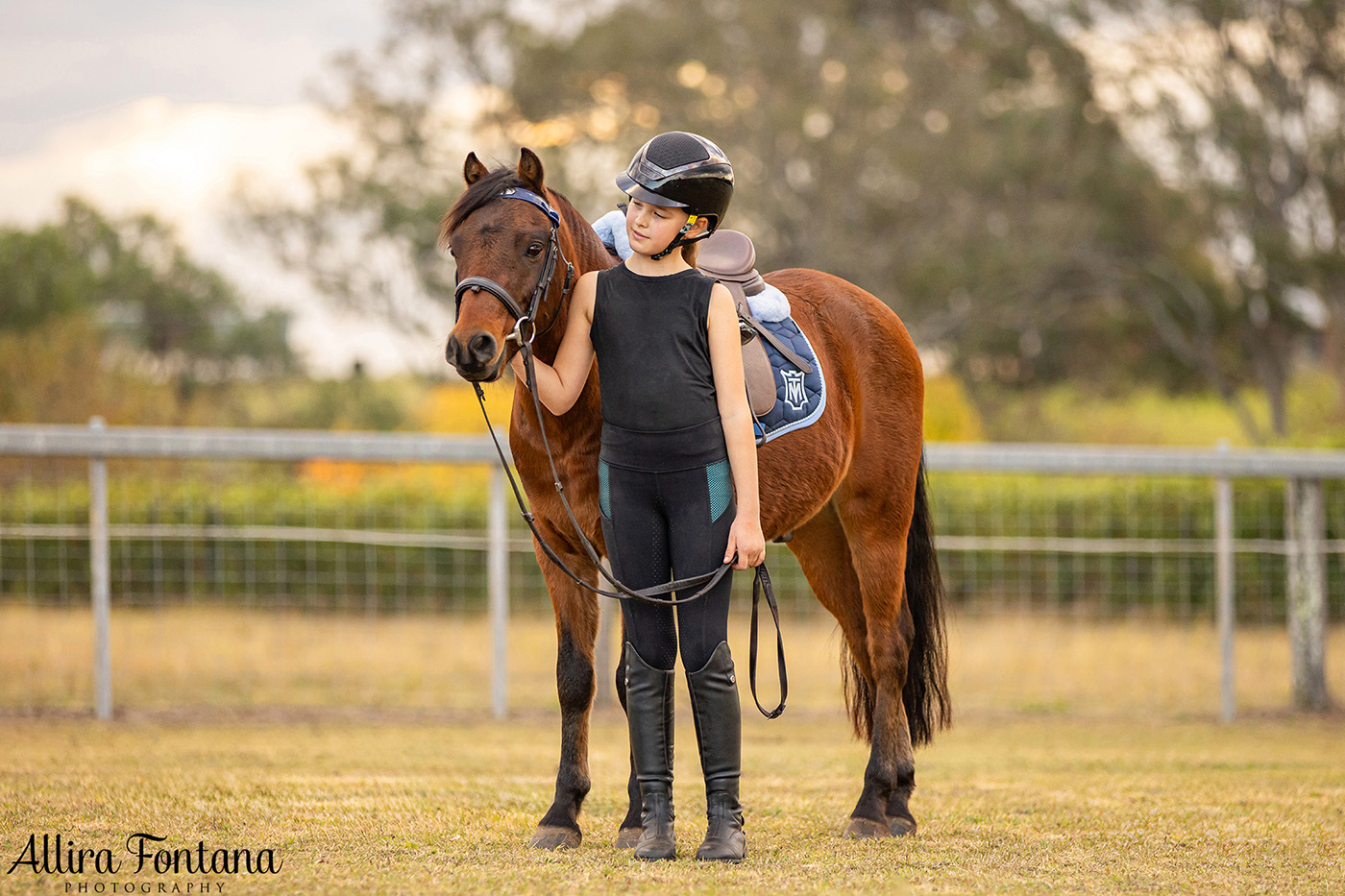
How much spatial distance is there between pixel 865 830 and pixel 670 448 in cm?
150

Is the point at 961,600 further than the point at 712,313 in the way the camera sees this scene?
Yes

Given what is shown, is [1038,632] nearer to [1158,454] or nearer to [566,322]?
[1158,454]

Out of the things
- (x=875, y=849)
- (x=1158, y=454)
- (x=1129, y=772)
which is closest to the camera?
(x=875, y=849)

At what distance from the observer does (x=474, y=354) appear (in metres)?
2.91

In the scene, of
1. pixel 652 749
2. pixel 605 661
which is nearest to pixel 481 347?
pixel 652 749

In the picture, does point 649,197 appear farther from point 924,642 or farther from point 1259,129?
point 1259,129

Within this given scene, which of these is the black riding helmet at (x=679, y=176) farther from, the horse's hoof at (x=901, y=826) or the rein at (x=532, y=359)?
the horse's hoof at (x=901, y=826)

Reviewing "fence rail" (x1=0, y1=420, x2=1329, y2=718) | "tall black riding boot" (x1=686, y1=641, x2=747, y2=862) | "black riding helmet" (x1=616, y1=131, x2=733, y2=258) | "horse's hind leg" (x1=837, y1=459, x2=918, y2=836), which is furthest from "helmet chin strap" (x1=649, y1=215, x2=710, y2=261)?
"fence rail" (x1=0, y1=420, x2=1329, y2=718)

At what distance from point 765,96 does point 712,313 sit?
21407mm

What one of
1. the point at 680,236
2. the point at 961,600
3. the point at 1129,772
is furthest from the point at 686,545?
the point at 961,600

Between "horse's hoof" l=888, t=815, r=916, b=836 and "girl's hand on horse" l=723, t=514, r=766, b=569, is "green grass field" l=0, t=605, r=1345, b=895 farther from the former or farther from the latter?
"girl's hand on horse" l=723, t=514, r=766, b=569

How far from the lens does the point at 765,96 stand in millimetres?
23625

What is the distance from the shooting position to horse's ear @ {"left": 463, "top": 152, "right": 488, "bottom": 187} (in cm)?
332

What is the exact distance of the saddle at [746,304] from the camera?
152 inches
